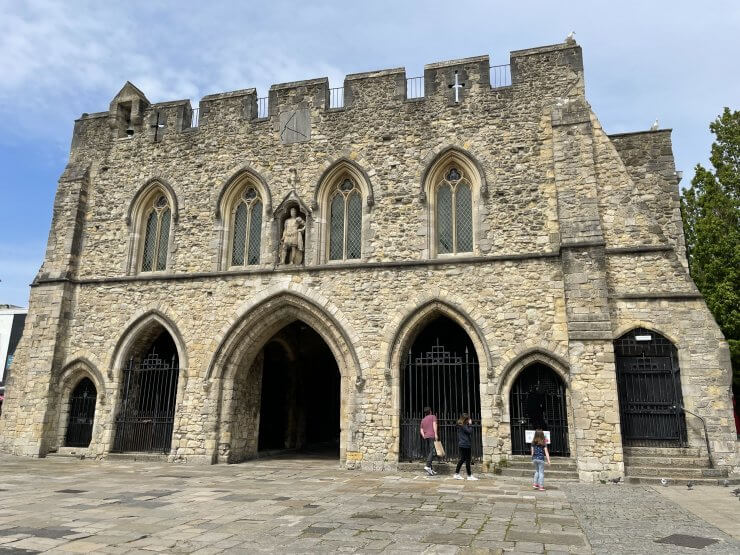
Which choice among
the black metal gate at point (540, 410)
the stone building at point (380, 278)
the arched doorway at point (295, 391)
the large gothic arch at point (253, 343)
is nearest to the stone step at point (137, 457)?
the stone building at point (380, 278)

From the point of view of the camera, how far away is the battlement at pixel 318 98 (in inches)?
500

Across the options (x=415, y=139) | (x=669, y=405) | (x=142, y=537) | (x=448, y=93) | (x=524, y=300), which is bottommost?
(x=142, y=537)

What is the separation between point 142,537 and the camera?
5.58m

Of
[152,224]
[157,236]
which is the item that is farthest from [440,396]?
[152,224]

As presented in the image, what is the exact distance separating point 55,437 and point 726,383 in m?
14.9

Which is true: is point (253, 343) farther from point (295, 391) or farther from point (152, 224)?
point (152, 224)

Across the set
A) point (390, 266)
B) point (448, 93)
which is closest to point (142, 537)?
point (390, 266)

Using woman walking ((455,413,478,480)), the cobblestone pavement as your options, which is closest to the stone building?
woman walking ((455,413,478,480))

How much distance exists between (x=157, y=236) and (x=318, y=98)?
5.55 meters

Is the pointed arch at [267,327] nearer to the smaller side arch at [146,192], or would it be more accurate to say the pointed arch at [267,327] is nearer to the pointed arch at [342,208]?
the pointed arch at [342,208]

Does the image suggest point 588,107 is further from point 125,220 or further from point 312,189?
point 125,220

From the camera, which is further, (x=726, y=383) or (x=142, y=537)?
(x=726, y=383)

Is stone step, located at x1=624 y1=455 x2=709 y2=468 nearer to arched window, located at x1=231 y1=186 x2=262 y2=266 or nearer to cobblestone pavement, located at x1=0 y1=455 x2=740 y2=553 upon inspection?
cobblestone pavement, located at x1=0 y1=455 x2=740 y2=553

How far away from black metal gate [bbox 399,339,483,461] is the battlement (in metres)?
6.01
